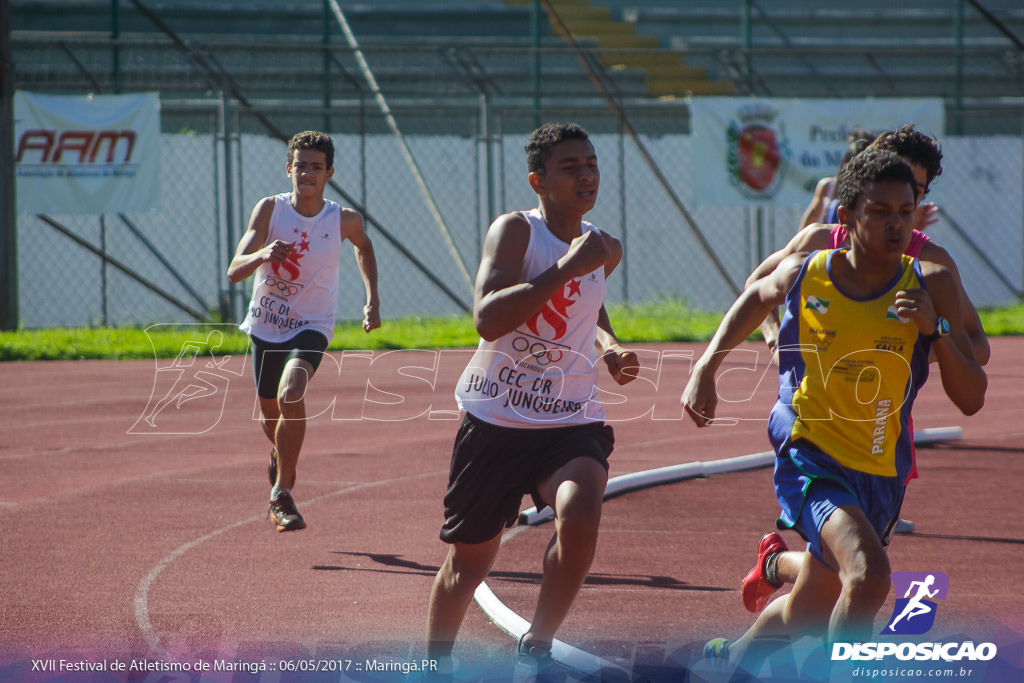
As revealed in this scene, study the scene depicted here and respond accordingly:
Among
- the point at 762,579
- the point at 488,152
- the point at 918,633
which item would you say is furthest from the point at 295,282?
the point at 488,152

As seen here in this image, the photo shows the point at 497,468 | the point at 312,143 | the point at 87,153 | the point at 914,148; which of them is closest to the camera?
the point at 497,468

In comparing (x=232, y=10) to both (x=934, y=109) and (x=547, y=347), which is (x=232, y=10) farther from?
(x=547, y=347)

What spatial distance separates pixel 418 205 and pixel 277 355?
404 inches

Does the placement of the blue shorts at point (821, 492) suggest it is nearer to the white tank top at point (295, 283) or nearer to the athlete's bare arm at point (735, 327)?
the athlete's bare arm at point (735, 327)

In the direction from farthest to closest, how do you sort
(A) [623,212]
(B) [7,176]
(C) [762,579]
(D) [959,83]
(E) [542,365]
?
(D) [959,83] → (A) [623,212] → (B) [7,176] → (C) [762,579] → (E) [542,365]

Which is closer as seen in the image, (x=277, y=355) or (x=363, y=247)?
(x=277, y=355)

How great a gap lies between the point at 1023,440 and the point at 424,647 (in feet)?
22.4

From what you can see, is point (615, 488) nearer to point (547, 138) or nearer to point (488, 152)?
point (547, 138)

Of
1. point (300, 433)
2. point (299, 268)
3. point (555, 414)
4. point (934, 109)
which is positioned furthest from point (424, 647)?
point (934, 109)

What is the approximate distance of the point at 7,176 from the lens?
14.7 metres

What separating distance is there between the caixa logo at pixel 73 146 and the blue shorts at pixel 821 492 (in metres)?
12.9

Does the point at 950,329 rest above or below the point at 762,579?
above

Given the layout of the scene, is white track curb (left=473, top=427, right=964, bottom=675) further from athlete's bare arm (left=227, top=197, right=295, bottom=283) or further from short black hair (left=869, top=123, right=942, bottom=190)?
athlete's bare arm (left=227, top=197, right=295, bottom=283)

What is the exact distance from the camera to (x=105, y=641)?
4.74 meters
